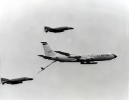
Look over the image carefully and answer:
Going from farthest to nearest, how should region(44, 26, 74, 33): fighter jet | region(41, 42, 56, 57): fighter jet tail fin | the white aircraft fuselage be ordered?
1. region(41, 42, 56, 57): fighter jet tail fin
2. the white aircraft fuselage
3. region(44, 26, 74, 33): fighter jet

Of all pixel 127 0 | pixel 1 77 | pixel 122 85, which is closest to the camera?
pixel 127 0

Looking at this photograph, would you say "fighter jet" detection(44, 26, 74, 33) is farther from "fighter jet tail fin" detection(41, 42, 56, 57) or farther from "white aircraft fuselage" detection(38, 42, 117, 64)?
"fighter jet tail fin" detection(41, 42, 56, 57)

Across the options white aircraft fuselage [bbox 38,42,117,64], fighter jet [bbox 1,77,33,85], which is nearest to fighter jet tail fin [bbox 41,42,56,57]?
white aircraft fuselage [bbox 38,42,117,64]

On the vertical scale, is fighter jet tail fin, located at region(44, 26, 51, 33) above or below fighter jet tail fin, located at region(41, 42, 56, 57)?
above

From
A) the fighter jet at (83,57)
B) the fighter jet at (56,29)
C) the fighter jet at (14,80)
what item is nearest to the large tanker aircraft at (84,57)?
the fighter jet at (83,57)

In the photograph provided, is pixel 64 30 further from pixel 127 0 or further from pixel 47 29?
pixel 127 0

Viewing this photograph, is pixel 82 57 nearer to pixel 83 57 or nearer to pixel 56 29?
pixel 83 57

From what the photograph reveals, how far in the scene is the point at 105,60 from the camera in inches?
1660

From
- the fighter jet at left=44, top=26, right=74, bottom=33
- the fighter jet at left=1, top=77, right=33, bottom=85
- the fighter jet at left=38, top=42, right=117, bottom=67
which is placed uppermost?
the fighter jet at left=44, top=26, right=74, bottom=33

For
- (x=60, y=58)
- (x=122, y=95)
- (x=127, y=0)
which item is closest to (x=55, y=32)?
(x=60, y=58)

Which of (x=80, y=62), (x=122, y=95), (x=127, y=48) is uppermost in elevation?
(x=127, y=48)

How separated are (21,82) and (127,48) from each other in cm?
2160

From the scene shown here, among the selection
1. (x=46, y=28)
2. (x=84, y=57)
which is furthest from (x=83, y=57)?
(x=46, y=28)

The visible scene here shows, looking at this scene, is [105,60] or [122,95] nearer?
[122,95]
